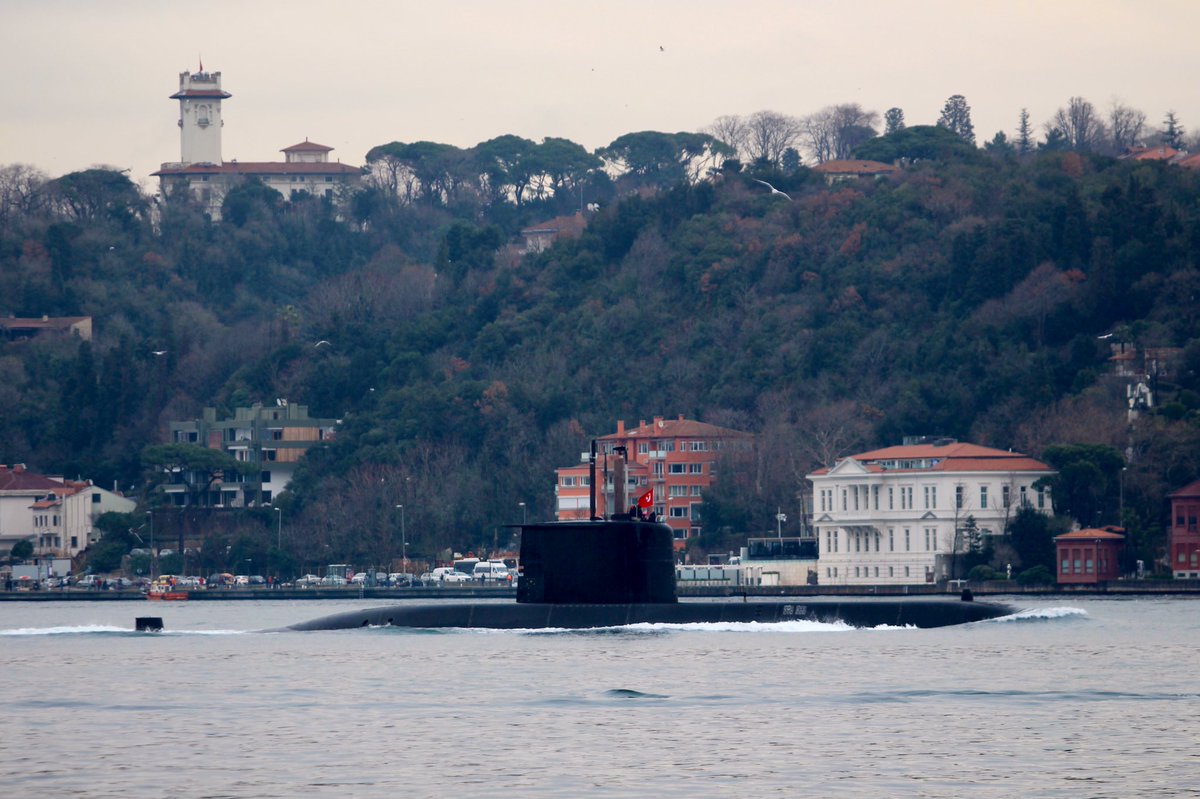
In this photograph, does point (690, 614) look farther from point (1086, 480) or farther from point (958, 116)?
point (958, 116)

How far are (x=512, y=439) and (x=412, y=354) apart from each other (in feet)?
50.5

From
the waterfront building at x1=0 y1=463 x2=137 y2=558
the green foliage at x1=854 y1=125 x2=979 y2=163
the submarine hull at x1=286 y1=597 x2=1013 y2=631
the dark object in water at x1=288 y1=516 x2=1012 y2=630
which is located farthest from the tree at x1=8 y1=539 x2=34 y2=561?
the dark object in water at x1=288 y1=516 x2=1012 y2=630

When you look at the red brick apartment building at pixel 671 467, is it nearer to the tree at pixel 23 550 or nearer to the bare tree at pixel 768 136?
the tree at pixel 23 550

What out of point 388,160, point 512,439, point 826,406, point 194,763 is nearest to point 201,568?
point 512,439

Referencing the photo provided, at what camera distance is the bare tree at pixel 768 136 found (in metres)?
164

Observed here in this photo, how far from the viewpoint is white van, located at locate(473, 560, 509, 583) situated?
9875 cm

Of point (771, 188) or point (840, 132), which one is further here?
point (840, 132)

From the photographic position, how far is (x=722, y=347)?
116062 millimetres

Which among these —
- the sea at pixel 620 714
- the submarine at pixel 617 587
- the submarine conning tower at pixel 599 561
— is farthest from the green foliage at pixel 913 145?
the submarine conning tower at pixel 599 561

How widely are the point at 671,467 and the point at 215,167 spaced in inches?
3024

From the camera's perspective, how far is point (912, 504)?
93.8 metres

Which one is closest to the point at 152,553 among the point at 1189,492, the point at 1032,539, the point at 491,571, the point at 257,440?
the point at 257,440

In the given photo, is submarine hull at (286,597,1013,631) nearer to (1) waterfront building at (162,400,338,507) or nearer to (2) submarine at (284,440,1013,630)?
(2) submarine at (284,440,1013,630)

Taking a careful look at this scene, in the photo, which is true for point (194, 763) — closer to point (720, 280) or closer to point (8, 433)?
point (720, 280)
